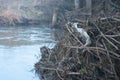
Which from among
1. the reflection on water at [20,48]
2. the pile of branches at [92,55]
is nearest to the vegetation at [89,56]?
the pile of branches at [92,55]

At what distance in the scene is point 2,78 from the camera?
9.45 metres

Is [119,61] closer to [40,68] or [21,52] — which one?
[40,68]

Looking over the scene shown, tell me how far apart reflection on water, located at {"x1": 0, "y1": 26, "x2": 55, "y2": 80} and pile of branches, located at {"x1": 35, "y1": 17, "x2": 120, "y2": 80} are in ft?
3.03

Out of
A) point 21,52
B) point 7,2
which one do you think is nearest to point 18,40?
point 21,52

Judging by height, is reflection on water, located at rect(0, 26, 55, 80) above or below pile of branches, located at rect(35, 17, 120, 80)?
below

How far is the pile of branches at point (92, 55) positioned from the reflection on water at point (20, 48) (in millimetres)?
924

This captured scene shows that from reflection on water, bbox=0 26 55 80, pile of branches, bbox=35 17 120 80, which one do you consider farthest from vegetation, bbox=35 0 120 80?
reflection on water, bbox=0 26 55 80

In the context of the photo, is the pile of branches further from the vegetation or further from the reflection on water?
the reflection on water

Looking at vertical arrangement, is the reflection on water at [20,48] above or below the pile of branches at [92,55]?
below

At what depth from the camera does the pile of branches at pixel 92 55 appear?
779cm

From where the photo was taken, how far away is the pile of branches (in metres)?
7.79

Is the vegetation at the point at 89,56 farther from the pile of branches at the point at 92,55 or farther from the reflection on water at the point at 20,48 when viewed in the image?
the reflection on water at the point at 20,48

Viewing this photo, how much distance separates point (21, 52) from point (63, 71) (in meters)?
4.66

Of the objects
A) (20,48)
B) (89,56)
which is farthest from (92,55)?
(20,48)
